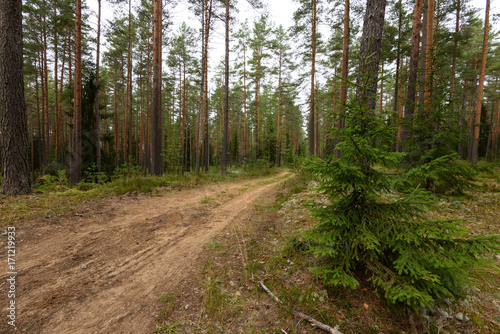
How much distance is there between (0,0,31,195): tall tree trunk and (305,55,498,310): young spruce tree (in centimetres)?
903

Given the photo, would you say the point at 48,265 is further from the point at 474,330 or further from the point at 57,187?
the point at 57,187

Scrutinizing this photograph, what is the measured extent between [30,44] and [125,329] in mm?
25420

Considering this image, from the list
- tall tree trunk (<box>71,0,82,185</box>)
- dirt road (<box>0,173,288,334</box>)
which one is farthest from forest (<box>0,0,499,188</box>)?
dirt road (<box>0,173,288,334</box>)

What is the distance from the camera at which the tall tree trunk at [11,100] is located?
5938 millimetres

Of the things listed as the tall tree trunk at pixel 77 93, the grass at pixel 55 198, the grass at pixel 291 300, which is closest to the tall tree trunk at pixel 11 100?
the grass at pixel 55 198

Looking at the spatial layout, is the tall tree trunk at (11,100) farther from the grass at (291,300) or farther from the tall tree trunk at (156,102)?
the grass at (291,300)

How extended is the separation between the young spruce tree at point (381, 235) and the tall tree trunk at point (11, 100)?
9.03m

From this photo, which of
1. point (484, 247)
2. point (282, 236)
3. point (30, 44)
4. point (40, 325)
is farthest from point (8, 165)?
point (30, 44)

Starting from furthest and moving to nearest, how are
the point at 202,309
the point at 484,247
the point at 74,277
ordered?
the point at 74,277, the point at 202,309, the point at 484,247

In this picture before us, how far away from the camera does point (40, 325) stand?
2.07 metres

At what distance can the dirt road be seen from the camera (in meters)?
2.22

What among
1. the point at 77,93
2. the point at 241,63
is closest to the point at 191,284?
the point at 77,93

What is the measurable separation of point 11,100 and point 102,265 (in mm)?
6904

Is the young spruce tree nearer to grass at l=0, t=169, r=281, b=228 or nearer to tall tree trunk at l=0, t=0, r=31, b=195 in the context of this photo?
grass at l=0, t=169, r=281, b=228
